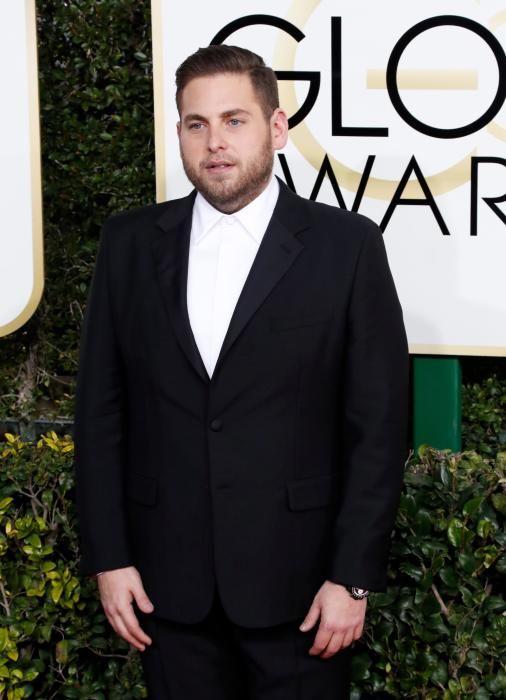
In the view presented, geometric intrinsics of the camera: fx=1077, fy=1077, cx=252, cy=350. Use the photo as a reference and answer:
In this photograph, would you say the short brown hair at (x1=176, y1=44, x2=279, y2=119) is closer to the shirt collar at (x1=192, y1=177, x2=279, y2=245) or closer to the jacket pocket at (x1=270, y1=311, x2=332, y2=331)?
the shirt collar at (x1=192, y1=177, x2=279, y2=245)

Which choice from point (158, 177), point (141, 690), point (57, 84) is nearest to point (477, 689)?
point (141, 690)

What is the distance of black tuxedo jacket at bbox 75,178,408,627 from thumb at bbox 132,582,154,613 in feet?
0.06

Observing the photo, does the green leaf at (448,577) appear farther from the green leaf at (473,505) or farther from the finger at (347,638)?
the finger at (347,638)

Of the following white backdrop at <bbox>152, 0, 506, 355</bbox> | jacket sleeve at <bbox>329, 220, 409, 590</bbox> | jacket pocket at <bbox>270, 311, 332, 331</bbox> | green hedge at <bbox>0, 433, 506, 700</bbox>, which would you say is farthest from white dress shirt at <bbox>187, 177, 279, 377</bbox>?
white backdrop at <bbox>152, 0, 506, 355</bbox>

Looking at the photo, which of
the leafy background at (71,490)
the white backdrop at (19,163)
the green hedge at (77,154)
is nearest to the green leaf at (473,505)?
the leafy background at (71,490)

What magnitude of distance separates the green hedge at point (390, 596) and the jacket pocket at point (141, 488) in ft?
2.62

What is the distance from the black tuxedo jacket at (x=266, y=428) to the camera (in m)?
2.10

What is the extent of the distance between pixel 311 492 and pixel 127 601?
0.45 metres

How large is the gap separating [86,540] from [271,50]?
183 cm

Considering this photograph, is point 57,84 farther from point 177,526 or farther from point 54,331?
point 177,526

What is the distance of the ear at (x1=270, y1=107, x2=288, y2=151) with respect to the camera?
7.34 ft

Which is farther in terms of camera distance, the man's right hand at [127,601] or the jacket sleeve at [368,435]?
the man's right hand at [127,601]

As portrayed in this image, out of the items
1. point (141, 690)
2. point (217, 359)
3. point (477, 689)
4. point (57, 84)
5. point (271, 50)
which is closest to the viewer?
point (217, 359)

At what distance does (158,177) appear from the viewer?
3.49 metres
